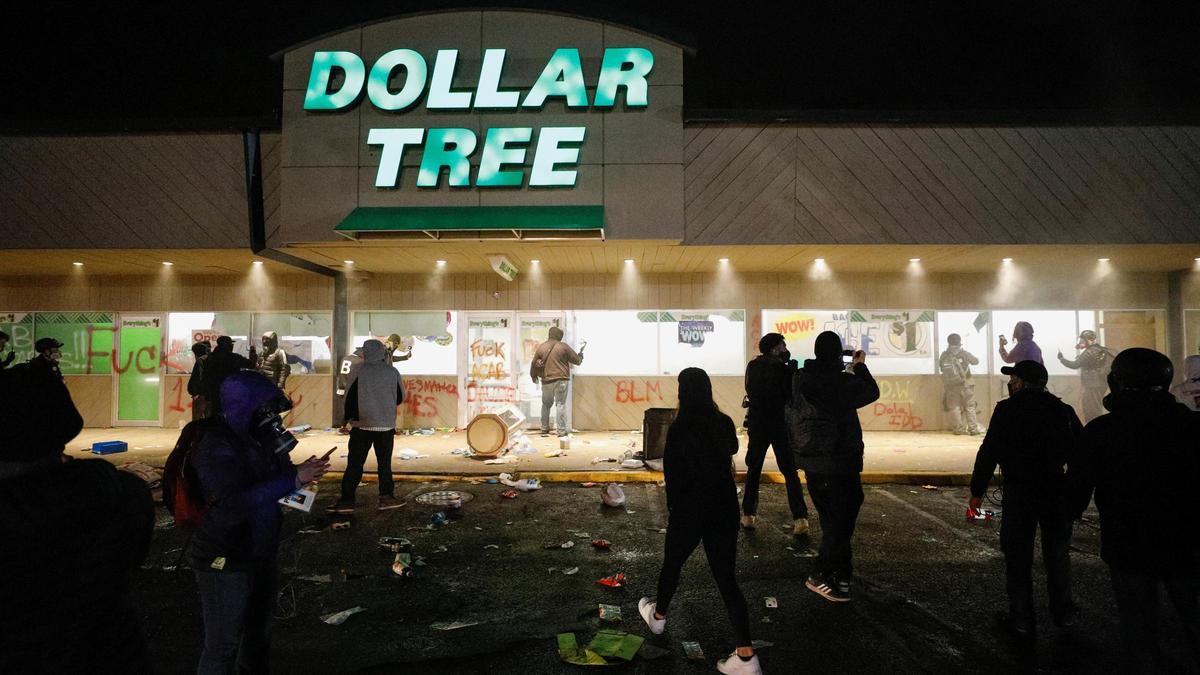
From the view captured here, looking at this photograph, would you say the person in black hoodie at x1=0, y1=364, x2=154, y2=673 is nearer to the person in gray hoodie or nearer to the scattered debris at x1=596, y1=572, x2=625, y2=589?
the scattered debris at x1=596, y1=572, x2=625, y2=589

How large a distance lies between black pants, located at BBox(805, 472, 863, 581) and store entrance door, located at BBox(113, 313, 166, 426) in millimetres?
14720

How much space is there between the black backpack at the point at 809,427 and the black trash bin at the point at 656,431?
4.05 meters

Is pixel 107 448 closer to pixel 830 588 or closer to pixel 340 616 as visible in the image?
pixel 340 616

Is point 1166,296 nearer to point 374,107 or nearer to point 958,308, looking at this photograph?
point 958,308

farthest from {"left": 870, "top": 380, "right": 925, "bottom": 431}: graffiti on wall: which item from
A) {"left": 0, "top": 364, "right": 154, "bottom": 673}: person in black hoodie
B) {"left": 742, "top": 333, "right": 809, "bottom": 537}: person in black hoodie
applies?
{"left": 0, "top": 364, "right": 154, "bottom": 673}: person in black hoodie

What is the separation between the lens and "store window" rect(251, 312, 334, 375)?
13.2m

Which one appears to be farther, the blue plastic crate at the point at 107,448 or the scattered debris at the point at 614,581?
the blue plastic crate at the point at 107,448

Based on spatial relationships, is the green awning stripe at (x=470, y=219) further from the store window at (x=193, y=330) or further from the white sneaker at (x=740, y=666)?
the white sneaker at (x=740, y=666)

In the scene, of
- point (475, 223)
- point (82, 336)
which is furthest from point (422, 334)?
point (82, 336)

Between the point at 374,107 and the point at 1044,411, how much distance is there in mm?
10294

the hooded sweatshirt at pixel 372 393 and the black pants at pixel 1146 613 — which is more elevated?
the hooded sweatshirt at pixel 372 393

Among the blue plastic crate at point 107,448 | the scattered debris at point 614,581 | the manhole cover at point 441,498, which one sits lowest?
the scattered debris at point 614,581

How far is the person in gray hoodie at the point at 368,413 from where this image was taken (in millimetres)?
7035

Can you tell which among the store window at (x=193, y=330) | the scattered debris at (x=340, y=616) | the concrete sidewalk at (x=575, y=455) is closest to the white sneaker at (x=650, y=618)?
the scattered debris at (x=340, y=616)
